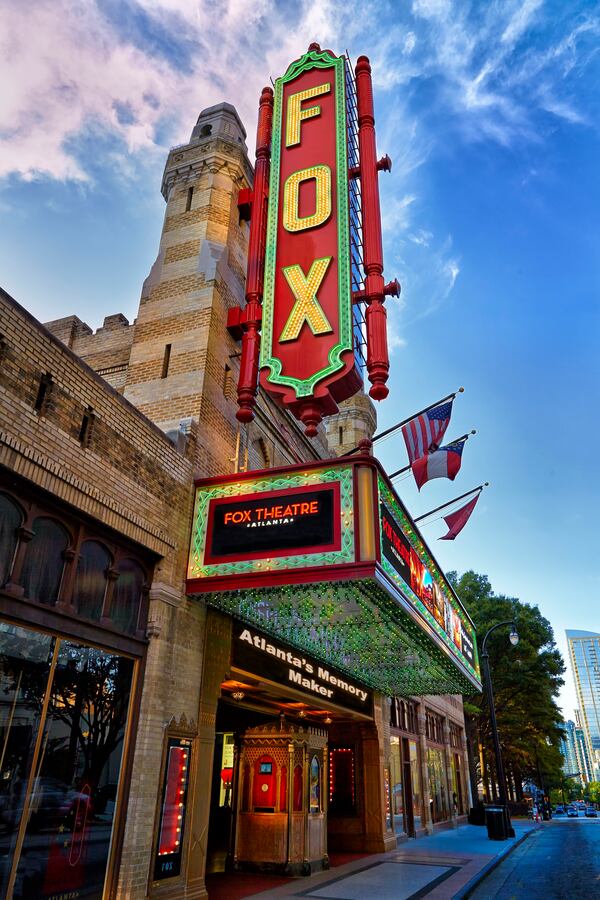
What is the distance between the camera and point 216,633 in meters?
11.5

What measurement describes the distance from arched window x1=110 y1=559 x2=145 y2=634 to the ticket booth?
24.2 ft

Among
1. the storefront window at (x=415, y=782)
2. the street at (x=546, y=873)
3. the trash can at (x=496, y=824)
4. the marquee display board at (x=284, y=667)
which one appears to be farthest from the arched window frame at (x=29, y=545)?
the trash can at (x=496, y=824)

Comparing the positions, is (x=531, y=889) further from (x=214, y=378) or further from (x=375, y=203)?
(x=375, y=203)

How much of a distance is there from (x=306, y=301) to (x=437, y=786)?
27.6 meters

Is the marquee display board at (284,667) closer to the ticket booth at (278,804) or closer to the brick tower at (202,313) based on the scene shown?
the ticket booth at (278,804)

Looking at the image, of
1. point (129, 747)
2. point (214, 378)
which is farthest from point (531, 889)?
point (214, 378)

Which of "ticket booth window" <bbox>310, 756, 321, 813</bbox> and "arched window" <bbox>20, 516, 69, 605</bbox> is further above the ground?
"arched window" <bbox>20, 516, 69, 605</bbox>

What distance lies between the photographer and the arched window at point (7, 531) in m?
7.57

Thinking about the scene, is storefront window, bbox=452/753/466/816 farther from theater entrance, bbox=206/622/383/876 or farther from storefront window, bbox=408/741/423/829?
theater entrance, bbox=206/622/383/876

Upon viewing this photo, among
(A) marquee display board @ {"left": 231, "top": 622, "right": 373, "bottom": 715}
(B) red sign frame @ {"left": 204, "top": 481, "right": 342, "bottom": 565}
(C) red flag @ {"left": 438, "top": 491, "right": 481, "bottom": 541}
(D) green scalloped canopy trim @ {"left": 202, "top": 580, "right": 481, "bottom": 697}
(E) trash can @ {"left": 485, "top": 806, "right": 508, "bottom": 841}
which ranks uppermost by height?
(C) red flag @ {"left": 438, "top": 491, "right": 481, "bottom": 541}

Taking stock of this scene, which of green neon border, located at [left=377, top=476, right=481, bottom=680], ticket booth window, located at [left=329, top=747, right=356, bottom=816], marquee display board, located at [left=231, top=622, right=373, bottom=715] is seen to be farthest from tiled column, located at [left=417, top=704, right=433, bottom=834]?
marquee display board, located at [left=231, top=622, right=373, bottom=715]

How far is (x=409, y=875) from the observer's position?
48.8 ft

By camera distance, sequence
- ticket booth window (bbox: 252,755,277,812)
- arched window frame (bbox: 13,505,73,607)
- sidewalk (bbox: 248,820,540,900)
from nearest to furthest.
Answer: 1. arched window frame (bbox: 13,505,73,607)
2. sidewalk (bbox: 248,820,540,900)
3. ticket booth window (bbox: 252,755,277,812)

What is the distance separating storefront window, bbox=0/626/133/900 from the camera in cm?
732
